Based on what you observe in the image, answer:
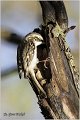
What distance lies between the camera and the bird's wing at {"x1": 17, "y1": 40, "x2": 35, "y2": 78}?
6.26 ft

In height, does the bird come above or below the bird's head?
below

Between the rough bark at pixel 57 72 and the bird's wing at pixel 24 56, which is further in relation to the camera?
the bird's wing at pixel 24 56

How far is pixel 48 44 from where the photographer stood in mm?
1873

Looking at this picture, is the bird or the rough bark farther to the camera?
the bird

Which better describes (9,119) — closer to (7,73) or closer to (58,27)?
(7,73)

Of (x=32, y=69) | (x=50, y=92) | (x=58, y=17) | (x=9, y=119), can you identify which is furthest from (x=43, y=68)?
(x=9, y=119)

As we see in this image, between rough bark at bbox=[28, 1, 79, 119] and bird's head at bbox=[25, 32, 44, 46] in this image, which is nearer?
rough bark at bbox=[28, 1, 79, 119]

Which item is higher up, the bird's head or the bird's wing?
the bird's head

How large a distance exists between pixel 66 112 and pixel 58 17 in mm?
574

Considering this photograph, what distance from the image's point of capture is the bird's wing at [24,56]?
6.26 feet

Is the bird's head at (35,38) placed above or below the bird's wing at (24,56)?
above

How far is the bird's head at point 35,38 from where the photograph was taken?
1931 millimetres

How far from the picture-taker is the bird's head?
1931 millimetres

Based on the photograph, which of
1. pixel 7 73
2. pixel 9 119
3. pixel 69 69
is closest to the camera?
pixel 69 69
